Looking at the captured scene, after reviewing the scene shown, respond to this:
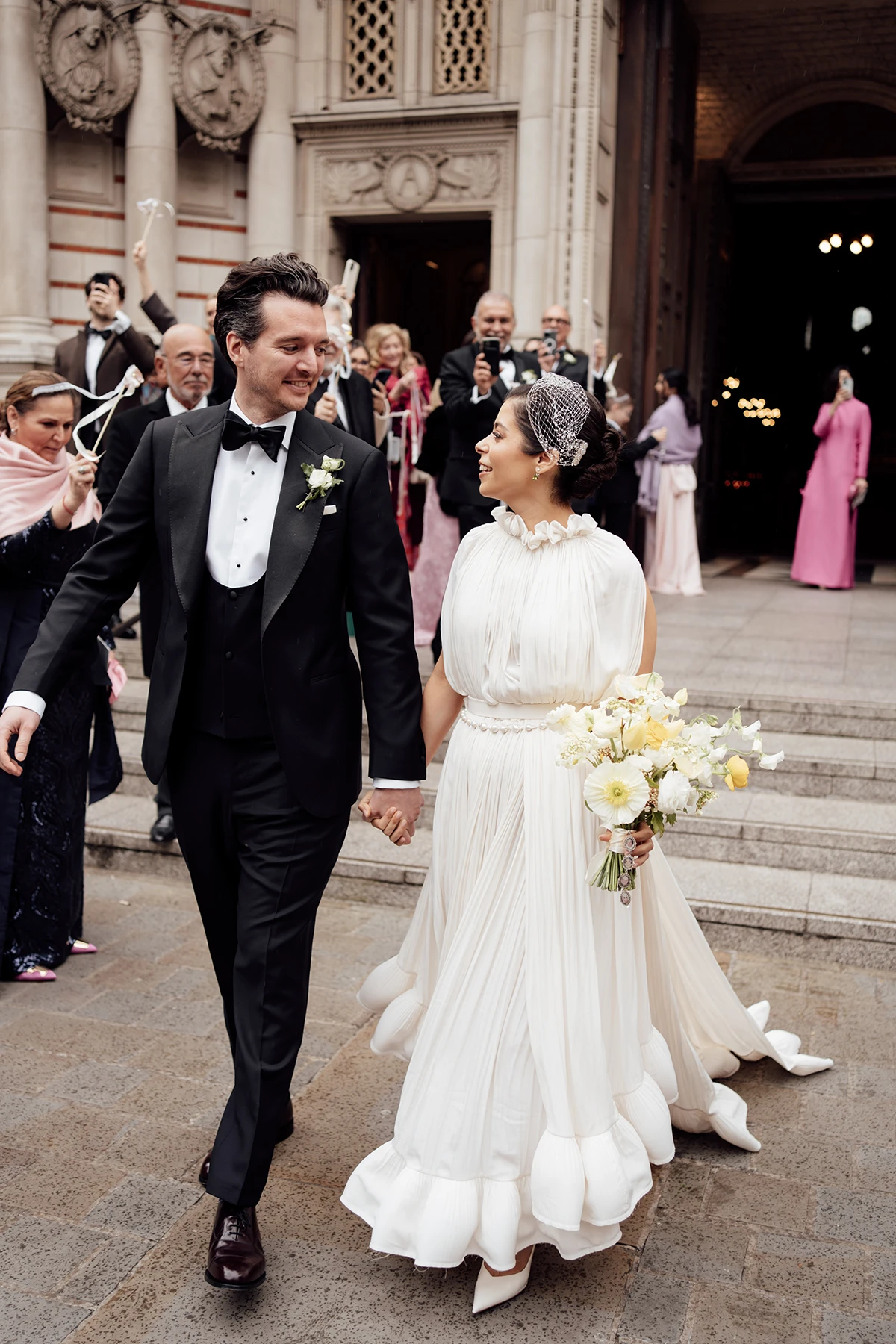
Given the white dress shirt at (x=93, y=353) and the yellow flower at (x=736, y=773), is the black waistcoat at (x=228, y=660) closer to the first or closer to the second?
the yellow flower at (x=736, y=773)

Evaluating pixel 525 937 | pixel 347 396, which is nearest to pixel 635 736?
pixel 525 937

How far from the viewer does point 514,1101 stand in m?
2.80

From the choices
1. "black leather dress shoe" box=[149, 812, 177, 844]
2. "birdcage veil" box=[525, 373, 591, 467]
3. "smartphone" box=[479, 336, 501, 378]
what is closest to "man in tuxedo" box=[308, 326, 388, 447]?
"smartphone" box=[479, 336, 501, 378]

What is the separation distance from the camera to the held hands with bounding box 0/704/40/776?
9.45 feet

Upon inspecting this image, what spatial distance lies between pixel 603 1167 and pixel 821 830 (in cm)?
313

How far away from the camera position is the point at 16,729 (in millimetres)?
2912

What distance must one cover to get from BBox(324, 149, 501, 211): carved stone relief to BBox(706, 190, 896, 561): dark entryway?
11288 millimetres

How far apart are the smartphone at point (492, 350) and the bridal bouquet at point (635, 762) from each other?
175 inches

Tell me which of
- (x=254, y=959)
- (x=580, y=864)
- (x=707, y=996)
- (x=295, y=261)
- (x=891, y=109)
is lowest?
(x=707, y=996)

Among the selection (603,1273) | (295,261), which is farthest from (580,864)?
(295,261)

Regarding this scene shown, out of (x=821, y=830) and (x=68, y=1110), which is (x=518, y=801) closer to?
(x=68, y=1110)

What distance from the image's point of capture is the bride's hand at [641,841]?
278 centimetres

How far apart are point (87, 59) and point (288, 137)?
1783 mm

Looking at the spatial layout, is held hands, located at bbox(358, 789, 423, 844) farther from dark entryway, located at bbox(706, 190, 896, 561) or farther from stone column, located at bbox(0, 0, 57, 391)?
dark entryway, located at bbox(706, 190, 896, 561)
